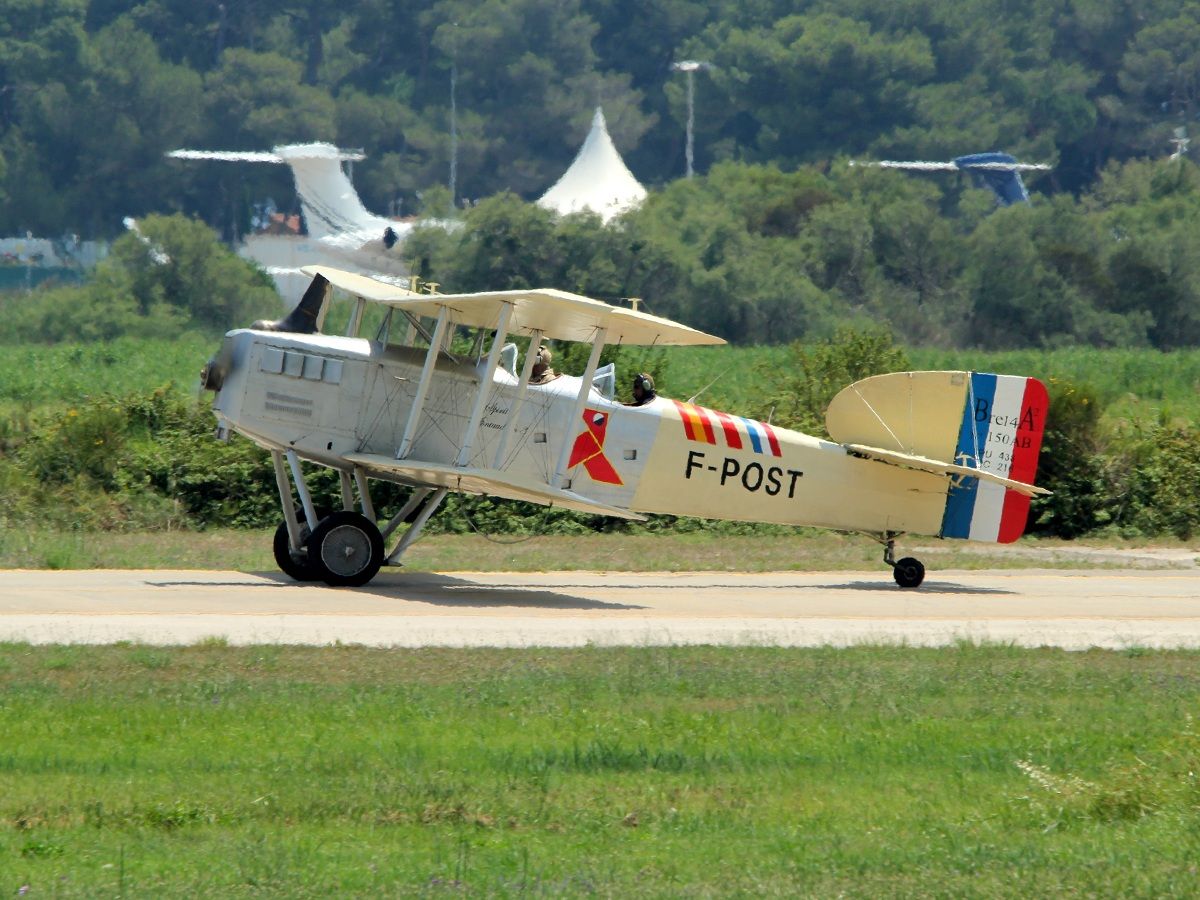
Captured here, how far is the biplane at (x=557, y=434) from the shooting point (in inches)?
603

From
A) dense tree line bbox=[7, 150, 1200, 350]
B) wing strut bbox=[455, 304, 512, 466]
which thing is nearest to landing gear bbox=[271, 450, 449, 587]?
wing strut bbox=[455, 304, 512, 466]

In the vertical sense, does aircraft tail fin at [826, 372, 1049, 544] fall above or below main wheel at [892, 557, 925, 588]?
above

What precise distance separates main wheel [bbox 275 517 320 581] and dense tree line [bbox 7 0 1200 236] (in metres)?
87.0

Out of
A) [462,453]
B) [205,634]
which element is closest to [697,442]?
[462,453]

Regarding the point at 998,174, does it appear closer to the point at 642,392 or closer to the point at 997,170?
the point at 997,170

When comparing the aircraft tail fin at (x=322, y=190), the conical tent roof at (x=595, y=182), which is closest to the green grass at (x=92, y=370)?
the conical tent roof at (x=595, y=182)

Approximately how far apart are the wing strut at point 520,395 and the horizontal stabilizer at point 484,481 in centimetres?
26

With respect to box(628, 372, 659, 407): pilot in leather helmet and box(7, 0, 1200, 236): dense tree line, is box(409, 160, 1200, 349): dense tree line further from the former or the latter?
box(628, 372, 659, 407): pilot in leather helmet

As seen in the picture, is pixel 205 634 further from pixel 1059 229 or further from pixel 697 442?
pixel 1059 229

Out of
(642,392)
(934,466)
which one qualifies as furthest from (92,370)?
(934,466)

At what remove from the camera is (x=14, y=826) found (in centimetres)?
757

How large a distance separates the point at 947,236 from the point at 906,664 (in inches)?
2224

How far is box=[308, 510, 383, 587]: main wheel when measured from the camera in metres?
15.4

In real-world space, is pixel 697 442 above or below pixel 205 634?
above
